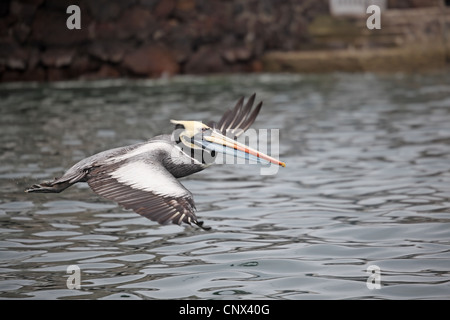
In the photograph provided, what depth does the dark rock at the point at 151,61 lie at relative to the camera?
2378 cm

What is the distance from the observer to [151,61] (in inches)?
942

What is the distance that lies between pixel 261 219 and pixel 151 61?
16.4 meters

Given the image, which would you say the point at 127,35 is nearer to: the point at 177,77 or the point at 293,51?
the point at 177,77

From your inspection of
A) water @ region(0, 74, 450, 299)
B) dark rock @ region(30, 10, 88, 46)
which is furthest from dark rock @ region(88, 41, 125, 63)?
water @ region(0, 74, 450, 299)

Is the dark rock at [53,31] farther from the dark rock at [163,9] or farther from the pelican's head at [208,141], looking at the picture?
the pelican's head at [208,141]

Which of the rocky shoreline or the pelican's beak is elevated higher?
the rocky shoreline

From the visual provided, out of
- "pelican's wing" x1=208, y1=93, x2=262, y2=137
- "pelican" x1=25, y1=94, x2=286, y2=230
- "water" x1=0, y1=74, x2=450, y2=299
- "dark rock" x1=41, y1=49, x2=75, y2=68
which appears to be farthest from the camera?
"dark rock" x1=41, y1=49, x2=75, y2=68

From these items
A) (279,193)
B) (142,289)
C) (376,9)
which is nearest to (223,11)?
(376,9)

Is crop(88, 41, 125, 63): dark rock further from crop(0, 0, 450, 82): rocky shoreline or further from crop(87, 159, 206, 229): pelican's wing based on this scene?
crop(87, 159, 206, 229): pelican's wing

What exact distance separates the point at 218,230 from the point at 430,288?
98.6 inches

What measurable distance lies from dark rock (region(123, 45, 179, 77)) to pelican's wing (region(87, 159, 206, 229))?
1744 cm

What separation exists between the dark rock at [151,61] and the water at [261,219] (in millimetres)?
7494

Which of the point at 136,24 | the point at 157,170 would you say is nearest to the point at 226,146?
the point at 157,170

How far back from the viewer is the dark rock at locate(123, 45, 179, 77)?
2378cm
